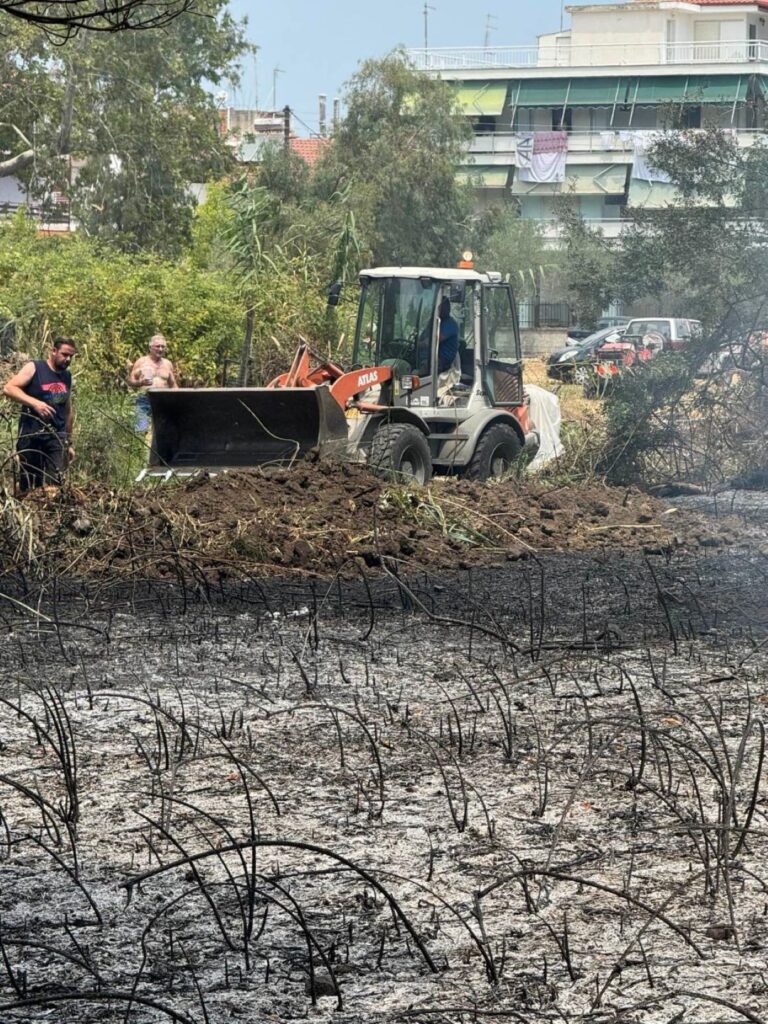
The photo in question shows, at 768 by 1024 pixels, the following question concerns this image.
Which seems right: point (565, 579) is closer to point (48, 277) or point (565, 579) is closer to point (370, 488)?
point (370, 488)

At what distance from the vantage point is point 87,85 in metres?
35.1

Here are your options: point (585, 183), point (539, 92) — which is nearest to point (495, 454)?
point (585, 183)

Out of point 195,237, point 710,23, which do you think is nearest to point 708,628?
point 195,237

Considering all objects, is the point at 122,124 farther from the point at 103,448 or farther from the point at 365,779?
the point at 365,779

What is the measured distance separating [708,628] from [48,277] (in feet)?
50.5

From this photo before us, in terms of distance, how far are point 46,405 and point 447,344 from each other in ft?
14.5

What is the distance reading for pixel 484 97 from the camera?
72.1 metres

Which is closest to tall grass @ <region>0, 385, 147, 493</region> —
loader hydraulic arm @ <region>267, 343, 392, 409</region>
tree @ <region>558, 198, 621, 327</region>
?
loader hydraulic arm @ <region>267, 343, 392, 409</region>

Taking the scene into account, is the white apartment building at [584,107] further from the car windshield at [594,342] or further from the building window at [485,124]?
the car windshield at [594,342]

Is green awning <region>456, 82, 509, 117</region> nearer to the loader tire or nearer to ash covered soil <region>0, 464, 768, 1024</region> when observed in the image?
the loader tire

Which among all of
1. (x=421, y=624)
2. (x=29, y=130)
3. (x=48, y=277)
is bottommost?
(x=421, y=624)

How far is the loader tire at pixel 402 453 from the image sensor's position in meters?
14.2

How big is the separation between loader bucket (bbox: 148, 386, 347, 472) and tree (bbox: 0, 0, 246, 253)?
1862 cm

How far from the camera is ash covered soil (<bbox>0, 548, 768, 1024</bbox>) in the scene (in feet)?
13.8
